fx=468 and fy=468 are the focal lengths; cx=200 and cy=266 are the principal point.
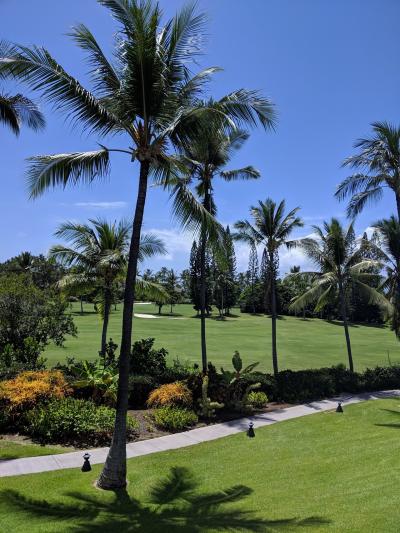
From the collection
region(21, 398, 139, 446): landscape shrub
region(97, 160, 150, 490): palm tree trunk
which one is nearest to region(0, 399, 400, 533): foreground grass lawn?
region(97, 160, 150, 490): palm tree trunk

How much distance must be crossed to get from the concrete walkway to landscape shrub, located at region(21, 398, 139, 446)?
0.67 metres

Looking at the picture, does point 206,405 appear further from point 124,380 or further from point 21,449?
point 124,380

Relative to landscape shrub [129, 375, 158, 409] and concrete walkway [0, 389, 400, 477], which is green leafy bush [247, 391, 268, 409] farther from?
landscape shrub [129, 375, 158, 409]

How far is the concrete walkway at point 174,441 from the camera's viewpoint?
9609 millimetres

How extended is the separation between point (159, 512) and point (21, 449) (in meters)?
4.63

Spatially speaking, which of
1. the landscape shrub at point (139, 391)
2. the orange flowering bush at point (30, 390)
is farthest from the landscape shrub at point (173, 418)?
the orange flowering bush at point (30, 390)

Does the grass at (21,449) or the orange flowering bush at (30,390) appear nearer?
the grass at (21,449)

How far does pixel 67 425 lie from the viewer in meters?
11.6

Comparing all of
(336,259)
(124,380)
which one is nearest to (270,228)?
(336,259)

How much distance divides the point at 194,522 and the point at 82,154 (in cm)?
694

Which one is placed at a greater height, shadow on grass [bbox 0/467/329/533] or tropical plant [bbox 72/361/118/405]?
tropical plant [bbox 72/361/118/405]

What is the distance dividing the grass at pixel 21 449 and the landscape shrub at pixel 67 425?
0.40 metres

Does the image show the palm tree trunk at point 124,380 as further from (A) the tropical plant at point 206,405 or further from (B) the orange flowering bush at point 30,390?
(A) the tropical plant at point 206,405

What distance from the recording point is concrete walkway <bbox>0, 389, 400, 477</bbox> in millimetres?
9609
